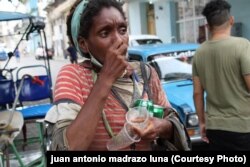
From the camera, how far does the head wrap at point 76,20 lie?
1.53 metres

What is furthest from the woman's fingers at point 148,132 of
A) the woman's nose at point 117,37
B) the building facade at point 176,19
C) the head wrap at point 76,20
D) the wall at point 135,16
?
the wall at point 135,16

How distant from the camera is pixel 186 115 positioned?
499 centimetres

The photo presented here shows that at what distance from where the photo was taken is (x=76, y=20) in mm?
1541

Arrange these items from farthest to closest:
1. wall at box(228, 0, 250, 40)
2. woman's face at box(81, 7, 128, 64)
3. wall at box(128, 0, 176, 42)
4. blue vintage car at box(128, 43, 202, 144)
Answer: wall at box(128, 0, 176, 42), wall at box(228, 0, 250, 40), blue vintage car at box(128, 43, 202, 144), woman's face at box(81, 7, 128, 64)

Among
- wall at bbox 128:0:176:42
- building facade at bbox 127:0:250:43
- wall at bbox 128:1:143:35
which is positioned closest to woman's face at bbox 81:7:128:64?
building facade at bbox 127:0:250:43

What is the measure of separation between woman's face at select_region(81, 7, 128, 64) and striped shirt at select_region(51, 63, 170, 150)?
0.09 meters

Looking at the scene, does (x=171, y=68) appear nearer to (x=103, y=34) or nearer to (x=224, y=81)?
(x=224, y=81)

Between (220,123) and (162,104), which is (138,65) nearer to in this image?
(162,104)

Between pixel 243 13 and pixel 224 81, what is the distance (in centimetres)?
1219

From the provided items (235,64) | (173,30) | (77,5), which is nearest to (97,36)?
(77,5)

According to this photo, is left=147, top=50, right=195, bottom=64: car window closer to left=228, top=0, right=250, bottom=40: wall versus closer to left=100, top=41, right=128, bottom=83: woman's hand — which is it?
left=100, top=41, right=128, bottom=83: woman's hand

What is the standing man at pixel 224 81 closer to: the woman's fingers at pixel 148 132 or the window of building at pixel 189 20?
the woman's fingers at pixel 148 132

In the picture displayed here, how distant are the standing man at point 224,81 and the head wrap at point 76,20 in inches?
62.9

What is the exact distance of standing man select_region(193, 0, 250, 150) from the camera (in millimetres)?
2865
